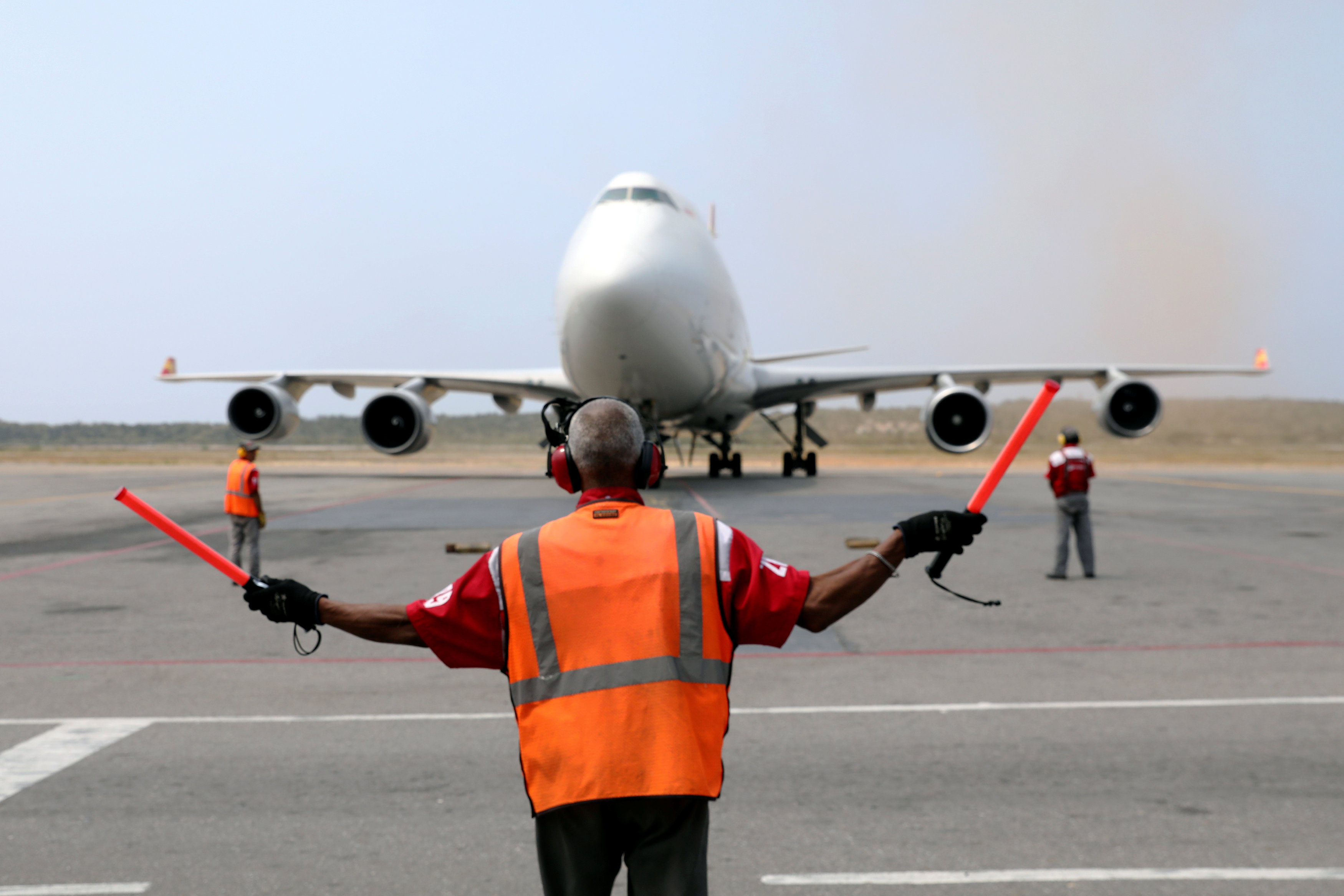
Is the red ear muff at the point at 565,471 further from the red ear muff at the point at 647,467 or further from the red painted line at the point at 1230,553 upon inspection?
the red painted line at the point at 1230,553

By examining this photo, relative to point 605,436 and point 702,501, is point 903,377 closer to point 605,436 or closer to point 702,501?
point 702,501

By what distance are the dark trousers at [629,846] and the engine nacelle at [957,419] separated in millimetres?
19307

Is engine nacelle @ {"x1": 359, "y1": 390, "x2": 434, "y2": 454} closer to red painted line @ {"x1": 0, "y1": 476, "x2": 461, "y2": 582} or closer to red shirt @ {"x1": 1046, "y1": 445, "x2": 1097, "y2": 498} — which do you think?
red painted line @ {"x1": 0, "y1": 476, "x2": 461, "y2": 582}

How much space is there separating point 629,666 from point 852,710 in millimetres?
3844

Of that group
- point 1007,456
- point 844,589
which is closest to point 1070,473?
point 1007,456

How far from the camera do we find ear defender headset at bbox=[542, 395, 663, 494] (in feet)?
7.43

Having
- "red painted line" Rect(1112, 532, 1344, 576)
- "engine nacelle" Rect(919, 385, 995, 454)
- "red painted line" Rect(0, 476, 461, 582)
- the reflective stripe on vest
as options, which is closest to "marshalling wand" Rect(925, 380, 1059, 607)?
the reflective stripe on vest

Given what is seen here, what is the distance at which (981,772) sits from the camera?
14.7 ft

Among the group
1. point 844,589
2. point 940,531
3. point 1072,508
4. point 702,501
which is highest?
point 940,531

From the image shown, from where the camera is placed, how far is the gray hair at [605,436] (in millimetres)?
2201

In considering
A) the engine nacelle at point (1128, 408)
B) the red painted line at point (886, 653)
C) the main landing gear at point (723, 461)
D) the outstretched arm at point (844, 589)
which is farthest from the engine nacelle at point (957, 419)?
the outstretched arm at point (844, 589)

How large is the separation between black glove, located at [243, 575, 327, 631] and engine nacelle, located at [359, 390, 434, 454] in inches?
740

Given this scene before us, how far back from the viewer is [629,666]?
6.64 feet

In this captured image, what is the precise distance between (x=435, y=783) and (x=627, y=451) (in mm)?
2811
